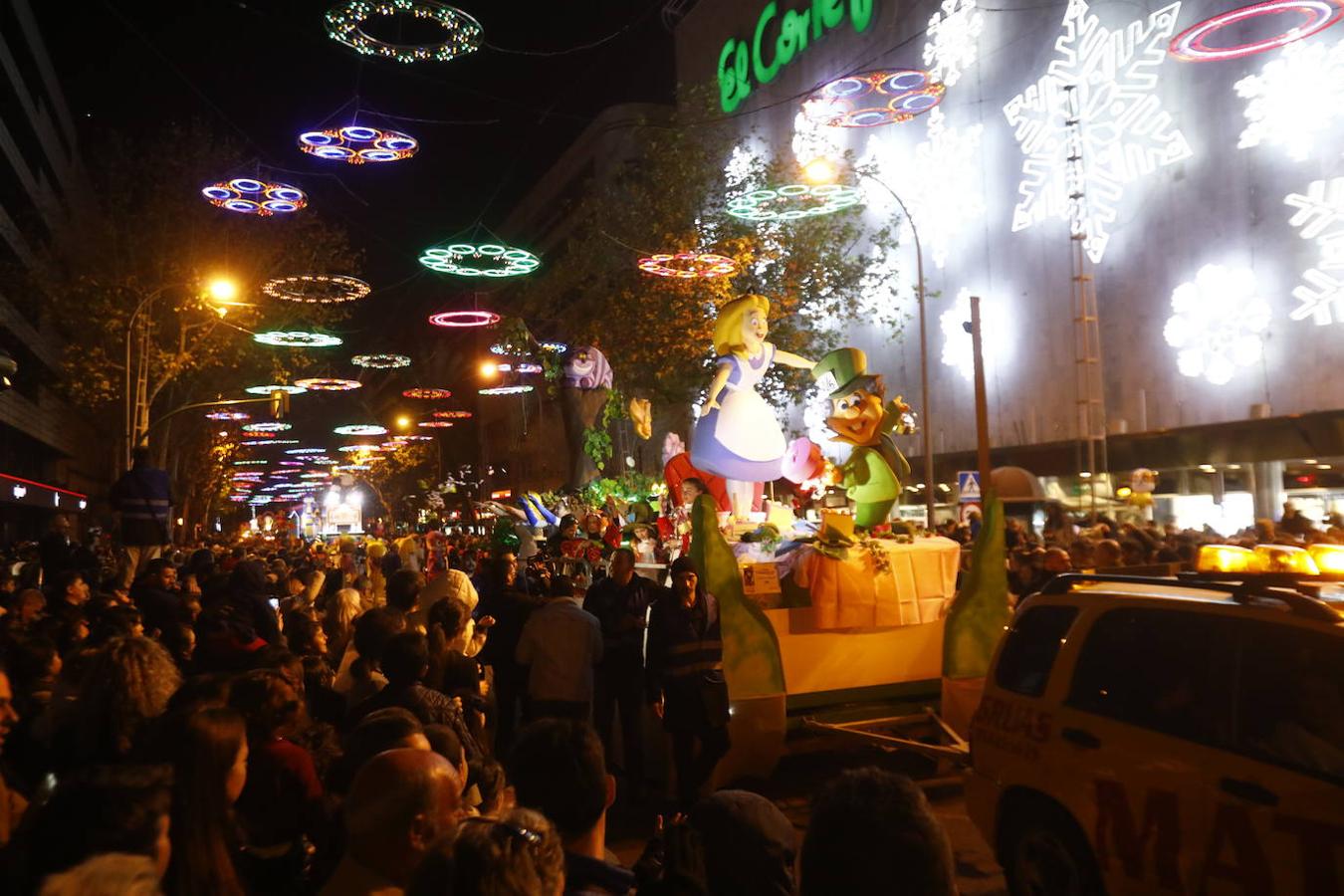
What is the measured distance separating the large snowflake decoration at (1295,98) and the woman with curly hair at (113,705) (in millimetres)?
19857

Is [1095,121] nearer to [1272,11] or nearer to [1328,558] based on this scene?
[1272,11]

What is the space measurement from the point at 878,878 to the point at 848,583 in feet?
22.7

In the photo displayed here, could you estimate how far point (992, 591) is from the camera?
9.40 metres

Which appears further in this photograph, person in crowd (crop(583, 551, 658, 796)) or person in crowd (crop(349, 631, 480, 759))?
person in crowd (crop(583, 551, 658, 796))

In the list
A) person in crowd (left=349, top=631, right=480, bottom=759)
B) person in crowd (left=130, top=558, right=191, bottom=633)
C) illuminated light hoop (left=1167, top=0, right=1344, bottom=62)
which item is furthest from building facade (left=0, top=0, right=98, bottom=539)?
illuminated light hoop (left=1167, top=0, right=1344, bottom=62)

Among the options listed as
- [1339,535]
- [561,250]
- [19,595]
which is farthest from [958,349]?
[561,250]

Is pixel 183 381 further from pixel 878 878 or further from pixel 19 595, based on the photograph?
pixel 878 878

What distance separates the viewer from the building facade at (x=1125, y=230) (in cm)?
1977

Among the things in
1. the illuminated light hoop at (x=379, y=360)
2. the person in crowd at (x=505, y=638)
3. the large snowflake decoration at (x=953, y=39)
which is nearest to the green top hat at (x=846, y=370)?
the person in crowd at (x=505, y=638)

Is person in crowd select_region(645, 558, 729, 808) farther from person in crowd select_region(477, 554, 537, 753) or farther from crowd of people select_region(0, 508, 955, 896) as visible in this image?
person in crowd select_region(477, 554, 537, 753)

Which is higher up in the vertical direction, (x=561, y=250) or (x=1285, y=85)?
(x=561, y=250)

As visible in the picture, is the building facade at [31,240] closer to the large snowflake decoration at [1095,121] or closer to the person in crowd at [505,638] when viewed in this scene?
the person in crowd at [505,638]

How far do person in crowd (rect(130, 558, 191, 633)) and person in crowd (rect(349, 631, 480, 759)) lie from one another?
4.37m

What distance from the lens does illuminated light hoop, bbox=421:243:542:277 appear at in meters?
20.5
